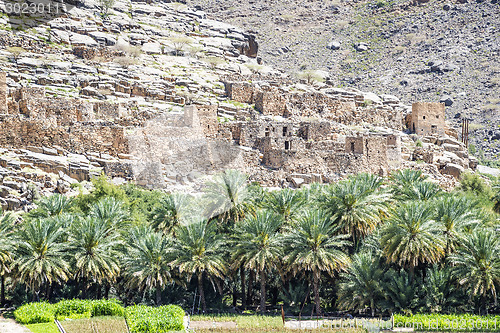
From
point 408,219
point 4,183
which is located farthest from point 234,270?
point 4,183

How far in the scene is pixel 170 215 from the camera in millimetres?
37625

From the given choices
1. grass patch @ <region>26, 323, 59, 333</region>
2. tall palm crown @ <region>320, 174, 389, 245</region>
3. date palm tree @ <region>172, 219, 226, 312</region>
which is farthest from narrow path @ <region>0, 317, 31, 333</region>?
tall palm crown @ <region>320, 174, 389, 245</region>

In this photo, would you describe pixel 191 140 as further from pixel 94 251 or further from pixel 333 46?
pixel 333 46

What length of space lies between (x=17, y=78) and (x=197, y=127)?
17726mm

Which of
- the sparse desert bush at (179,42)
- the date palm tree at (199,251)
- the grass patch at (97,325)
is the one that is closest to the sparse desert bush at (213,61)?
the sparse desert bush at (179,42)

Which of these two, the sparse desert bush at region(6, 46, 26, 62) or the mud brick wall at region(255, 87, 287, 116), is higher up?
the sparse desert bush at region(6, 46, 26, 62)

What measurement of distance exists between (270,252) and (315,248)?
7.40 ft

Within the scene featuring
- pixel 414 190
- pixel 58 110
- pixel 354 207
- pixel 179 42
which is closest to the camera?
pixel 354 207

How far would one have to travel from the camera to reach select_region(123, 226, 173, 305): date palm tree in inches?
1363

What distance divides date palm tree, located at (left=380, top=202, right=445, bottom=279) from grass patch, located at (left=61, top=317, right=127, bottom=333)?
43.7 ft

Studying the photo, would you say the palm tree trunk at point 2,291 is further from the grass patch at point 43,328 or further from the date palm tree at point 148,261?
the date palm tree at point 148,261

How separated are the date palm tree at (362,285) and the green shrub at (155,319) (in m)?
8.19

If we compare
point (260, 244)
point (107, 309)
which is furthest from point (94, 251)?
point (260, 244)

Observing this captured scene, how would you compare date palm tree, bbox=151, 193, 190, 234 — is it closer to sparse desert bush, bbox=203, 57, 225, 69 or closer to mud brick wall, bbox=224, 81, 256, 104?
mud brick wall, bbox=224, 81, 256, 104
